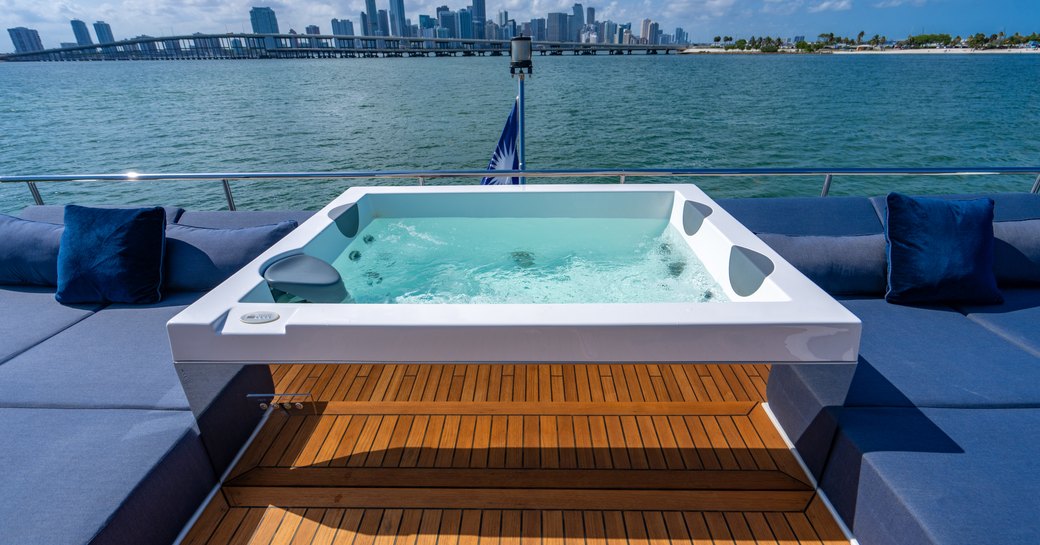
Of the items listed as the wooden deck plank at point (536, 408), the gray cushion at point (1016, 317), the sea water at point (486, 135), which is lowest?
the sea water at point (486, 135)

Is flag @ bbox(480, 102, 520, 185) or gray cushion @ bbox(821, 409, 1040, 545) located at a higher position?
flag @ bbox(480, 102, 520, 185)

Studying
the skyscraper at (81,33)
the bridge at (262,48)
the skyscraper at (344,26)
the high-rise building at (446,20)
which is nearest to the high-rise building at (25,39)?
the bridge at (262,48)

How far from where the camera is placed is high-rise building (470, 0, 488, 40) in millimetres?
29525

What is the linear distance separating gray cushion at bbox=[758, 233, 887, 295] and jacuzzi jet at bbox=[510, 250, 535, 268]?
905 mm

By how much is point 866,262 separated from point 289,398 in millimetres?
1909

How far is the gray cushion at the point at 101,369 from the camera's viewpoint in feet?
3.91

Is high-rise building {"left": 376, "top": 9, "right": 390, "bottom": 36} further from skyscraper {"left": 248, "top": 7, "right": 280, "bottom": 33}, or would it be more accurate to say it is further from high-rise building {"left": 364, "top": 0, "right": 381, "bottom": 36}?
skyscraper {"left": 248, "top": 7, "right": 280, "bottom": 33}

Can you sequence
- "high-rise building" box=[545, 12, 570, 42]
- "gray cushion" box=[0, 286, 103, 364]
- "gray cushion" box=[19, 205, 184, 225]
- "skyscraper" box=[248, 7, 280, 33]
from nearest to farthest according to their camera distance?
"gray cushion" box=[0, 286, 103, 364] < "gray cushion" box=[19, 205, 184, 225] < "high-rise building" box=[545, 12, 570, 42] < "skyscraper" box=[248, 7, 280, 33]

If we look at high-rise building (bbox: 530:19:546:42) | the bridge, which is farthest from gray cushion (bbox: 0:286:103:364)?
the bridge

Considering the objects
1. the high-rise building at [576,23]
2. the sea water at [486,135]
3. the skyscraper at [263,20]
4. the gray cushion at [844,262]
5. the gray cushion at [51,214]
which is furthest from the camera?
the skyscraper at [263,20]

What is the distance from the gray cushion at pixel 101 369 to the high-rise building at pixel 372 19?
5004cm

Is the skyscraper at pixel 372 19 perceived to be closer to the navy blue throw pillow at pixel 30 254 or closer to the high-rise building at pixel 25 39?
the high-rise building at pixel 25 39

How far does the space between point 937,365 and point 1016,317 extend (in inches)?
20.8

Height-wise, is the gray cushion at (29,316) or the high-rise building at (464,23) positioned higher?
the high-rise building at (464,23)
